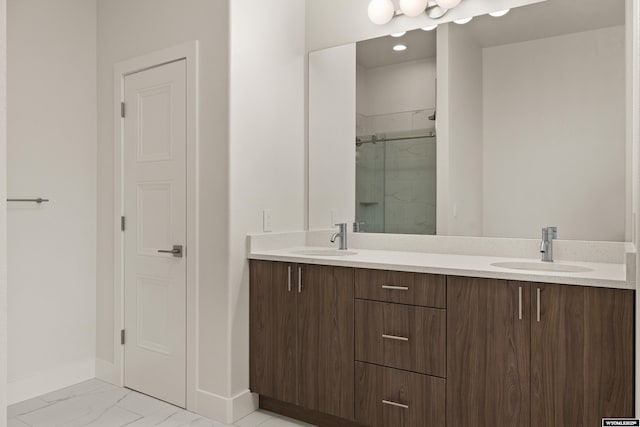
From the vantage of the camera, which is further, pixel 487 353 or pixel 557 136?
pixel 557 136

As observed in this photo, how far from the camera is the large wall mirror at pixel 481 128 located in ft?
7.08

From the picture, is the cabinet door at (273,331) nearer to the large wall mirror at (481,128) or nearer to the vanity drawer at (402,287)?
the vanity drawer at (402,287)

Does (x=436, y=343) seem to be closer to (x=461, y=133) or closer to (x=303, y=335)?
(x=303, y=335)

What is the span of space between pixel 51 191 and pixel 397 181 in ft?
7.00

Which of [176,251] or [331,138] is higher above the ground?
[331,138]

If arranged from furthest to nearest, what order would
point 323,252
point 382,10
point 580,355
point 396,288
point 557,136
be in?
point 323,252 → point 382,10 → point 557,136 → point 396,288 → point 580,355

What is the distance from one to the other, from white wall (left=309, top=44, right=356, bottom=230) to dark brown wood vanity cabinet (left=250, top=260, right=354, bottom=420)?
627 mm

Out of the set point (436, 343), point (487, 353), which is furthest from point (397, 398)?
point (487, 353)

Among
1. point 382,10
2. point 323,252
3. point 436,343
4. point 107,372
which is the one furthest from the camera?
point 107,372

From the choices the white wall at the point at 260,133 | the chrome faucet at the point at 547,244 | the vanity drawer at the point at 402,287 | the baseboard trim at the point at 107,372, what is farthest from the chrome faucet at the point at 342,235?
the baseboard trim at the point at 107,372

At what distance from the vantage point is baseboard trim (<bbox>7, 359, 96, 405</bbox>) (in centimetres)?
273

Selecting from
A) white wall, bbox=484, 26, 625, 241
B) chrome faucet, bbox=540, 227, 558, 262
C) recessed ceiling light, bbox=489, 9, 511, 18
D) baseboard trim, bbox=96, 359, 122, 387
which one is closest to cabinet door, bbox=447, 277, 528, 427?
chrome faucet, bbox=540, 227, 558, 262

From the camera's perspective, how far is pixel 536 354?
1.76m

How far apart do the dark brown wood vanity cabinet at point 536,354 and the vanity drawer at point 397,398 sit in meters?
0.07
